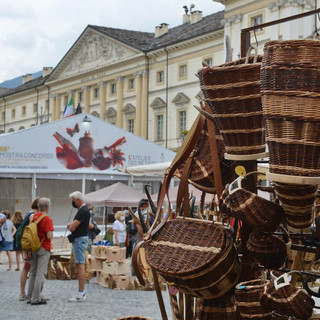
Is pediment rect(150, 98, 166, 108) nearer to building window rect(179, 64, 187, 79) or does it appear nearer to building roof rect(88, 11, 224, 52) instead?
building window rect(179, 64, 187, 79)

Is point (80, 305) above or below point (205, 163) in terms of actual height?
below

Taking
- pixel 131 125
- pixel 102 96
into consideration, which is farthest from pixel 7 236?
pixel 102 96

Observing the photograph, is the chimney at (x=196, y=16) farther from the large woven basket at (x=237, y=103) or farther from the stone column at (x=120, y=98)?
the large woven basket at (x=237, y=103)

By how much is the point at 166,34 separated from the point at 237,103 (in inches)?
1816

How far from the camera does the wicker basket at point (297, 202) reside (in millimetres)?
2199

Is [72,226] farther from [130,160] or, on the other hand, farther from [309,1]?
[309,1]

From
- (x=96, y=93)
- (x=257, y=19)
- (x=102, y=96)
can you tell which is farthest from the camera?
(x=96, y=93)

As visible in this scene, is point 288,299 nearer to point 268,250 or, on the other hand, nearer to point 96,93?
point 268,250

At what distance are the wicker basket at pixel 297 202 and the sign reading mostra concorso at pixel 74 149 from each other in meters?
19.2

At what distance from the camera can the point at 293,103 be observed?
2.10m

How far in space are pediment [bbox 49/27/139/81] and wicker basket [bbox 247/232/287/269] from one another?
42983 mm

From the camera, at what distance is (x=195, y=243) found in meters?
2.56

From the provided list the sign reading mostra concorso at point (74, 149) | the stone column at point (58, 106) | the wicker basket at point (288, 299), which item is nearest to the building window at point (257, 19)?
the sign reading mostra concorso at point (74, 149)

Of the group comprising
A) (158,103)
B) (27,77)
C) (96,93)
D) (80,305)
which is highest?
(27,77)
